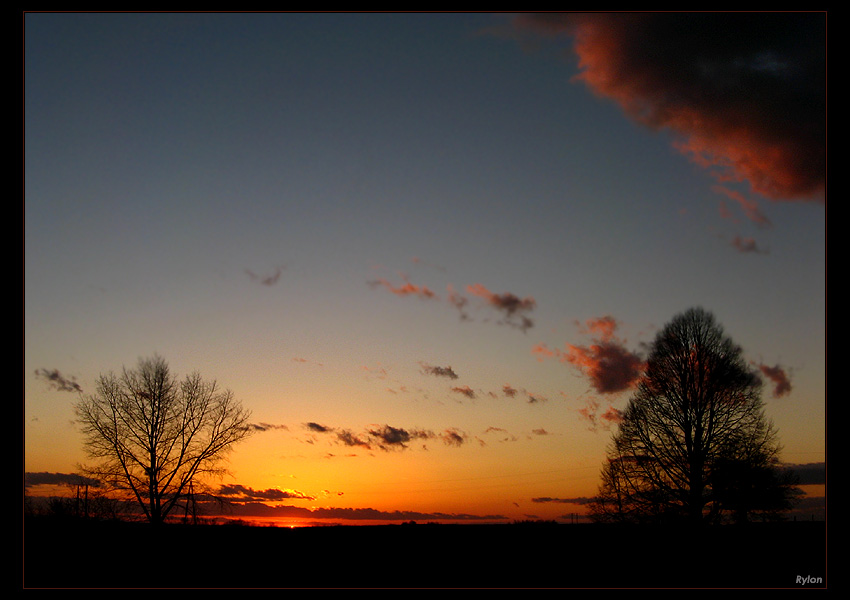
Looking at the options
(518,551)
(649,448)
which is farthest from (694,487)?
(518,551)

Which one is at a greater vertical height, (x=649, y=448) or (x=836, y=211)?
(x=836, y=211)

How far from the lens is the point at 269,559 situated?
700 inches

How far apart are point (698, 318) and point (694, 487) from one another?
8424mm

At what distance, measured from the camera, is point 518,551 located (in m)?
18.9

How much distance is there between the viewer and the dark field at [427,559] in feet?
52.6

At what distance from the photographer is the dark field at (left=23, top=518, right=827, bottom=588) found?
16.0 meters

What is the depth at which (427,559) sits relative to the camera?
1762 cm

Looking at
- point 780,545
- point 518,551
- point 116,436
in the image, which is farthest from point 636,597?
point 116,436
